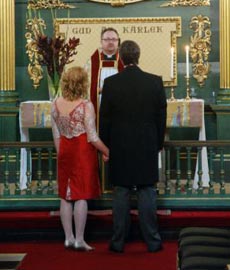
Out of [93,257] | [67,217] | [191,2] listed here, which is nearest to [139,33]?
[191,2]

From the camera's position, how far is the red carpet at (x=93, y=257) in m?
6.53

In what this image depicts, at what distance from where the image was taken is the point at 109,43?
8.02 meters

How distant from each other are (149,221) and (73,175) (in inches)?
32.0

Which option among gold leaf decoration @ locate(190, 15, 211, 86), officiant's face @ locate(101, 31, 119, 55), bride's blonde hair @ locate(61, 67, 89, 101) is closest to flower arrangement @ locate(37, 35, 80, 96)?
officiant's face @ locate(101, 31, 119, 55)

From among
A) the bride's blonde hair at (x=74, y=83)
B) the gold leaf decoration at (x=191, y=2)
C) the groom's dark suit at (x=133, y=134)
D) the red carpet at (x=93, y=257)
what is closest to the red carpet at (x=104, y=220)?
the red carpet at (x=93, y=257)

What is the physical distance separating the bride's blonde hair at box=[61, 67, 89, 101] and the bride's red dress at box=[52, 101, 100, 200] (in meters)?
0.10

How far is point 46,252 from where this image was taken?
23.5ft

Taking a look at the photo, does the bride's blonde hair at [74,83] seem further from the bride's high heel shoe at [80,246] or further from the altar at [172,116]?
the altar at [172,116]

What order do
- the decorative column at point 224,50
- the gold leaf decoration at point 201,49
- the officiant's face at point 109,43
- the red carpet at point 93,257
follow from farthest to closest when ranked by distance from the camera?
the gold leaf decoration at point 201,49, the decorative column at point 224,50, the officiant's face at point 109,43, the red carpet at point 93,257

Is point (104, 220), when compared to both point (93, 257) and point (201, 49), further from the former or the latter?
point (201, 49)

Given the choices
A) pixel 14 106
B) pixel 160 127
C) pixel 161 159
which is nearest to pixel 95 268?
pixel 160 127

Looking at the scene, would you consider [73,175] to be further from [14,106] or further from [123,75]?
[14,106]

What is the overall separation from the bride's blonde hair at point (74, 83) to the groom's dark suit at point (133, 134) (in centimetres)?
21

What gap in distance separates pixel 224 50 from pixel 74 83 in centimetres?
413
